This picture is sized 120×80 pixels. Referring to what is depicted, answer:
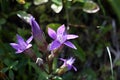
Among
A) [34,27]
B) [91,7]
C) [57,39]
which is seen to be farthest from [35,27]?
[91,7]

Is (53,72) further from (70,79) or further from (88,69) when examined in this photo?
(88,69)

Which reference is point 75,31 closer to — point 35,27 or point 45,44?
point 45,44

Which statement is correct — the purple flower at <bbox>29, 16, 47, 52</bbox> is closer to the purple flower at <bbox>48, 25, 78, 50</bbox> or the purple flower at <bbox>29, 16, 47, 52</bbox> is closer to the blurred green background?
the purple flower at <bbox>48, 25, 78, 50</bbox>

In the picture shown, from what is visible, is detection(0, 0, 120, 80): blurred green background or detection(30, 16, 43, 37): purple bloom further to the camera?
detection(0, 0, 120, 80): blurred green background

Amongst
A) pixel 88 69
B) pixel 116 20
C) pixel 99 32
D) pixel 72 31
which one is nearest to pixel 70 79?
pixel 88 69

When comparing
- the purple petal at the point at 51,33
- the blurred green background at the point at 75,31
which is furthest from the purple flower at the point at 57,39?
the blurred green background at the point at 75,31

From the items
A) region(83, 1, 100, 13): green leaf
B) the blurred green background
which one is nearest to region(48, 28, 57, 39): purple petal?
the blurred green background

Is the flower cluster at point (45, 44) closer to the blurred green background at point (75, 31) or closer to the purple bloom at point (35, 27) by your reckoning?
the purple bloom at point (35, 27)

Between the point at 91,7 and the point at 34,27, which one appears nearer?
the point at 34,27
